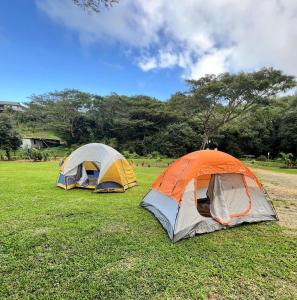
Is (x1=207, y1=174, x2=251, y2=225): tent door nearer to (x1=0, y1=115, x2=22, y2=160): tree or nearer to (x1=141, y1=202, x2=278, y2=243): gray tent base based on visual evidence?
(x1=141, y1=202, x2=278, y2=243): gray tent base

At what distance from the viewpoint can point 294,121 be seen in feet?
79.5

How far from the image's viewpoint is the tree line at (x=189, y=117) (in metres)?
17.2

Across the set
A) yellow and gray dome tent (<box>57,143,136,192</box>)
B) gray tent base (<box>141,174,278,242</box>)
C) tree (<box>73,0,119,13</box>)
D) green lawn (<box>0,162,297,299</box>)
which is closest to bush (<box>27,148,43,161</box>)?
yellow and gray dome tent (<box>57,143,136,192</box>)

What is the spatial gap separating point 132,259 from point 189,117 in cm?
2366

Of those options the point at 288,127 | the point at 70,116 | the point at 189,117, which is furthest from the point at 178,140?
the point at 70,116

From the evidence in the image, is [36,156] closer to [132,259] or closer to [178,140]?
[178,140]

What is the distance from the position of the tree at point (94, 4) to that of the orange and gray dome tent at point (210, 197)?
10.1 ft

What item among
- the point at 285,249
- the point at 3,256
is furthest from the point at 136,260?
the point at 285,249

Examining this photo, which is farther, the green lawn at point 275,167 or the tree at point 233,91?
the green lawn at point 275,167

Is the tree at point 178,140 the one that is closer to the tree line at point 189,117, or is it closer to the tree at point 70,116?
the tree line at point 189,117

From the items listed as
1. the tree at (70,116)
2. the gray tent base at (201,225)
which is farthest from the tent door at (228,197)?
the tree at (70,116)

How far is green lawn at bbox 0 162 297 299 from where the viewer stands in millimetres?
2549

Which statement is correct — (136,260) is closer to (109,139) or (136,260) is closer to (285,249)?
(285,249)

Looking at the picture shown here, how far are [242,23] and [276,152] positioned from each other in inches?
853
